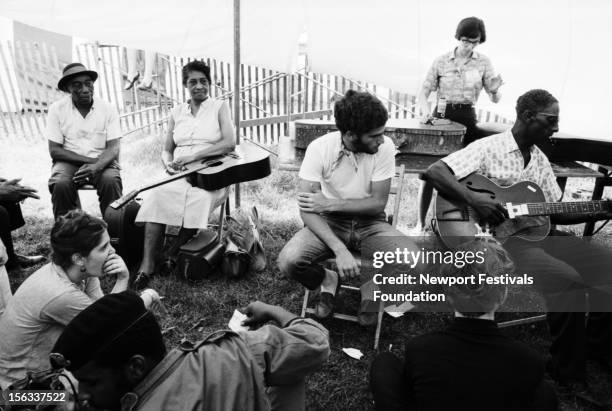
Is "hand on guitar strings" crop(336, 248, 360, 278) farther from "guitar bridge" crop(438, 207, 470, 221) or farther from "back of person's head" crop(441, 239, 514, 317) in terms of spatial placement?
"back of person's head" crop(441, 239, 514, 317)

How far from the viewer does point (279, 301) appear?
3.87 meters

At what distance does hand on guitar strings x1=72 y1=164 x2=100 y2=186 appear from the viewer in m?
4.34

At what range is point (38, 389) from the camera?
1.42 metres

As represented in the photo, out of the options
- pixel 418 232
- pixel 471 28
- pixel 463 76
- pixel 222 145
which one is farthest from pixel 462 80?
pixel 222 145

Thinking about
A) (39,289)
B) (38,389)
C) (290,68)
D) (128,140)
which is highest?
(290,68)

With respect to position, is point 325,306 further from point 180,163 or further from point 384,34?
point 384,34

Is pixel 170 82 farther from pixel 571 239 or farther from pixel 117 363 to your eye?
pixel 117 363

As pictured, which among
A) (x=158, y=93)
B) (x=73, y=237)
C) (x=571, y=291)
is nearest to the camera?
(x=73, y=237)

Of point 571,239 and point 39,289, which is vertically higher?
point 39,289

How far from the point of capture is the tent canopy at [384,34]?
5.69 metres

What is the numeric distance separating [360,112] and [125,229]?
7.70 feet

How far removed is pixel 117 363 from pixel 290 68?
4.96 m

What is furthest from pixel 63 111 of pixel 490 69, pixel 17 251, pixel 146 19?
pixel 490 69

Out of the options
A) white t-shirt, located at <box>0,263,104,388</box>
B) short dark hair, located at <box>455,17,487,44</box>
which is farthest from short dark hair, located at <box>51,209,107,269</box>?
short dark hair, located at <box>455,17,487,44</box>
